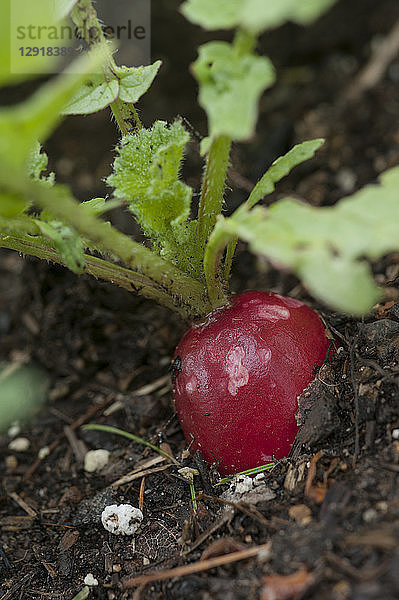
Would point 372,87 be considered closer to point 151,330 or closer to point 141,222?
point 151,330

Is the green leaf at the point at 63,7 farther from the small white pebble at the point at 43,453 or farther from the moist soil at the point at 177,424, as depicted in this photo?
the small white pebble at the point at 43,453

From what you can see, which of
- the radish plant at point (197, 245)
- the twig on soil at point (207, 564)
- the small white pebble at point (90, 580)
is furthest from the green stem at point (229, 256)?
the small white pebble at point (90, 580)

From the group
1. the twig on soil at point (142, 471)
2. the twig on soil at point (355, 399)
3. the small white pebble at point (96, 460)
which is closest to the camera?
the twig on soil at point (355, 399)

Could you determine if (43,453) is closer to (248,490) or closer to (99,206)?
(248,490)

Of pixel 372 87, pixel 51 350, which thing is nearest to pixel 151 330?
pixel 51 350

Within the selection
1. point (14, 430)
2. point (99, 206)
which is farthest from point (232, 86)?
point (14, 430)

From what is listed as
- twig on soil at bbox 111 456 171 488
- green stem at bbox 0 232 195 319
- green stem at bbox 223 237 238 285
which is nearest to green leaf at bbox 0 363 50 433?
twig on soil at bbox 111 456 171 488
